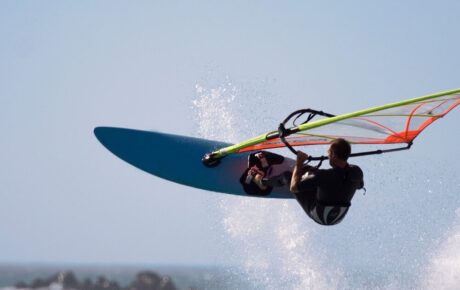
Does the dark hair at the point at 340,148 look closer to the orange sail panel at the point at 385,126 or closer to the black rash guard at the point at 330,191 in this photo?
the black rash guard at the point at 330,191

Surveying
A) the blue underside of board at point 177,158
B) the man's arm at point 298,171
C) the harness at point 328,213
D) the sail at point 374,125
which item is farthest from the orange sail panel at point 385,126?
the harness at point 328,213

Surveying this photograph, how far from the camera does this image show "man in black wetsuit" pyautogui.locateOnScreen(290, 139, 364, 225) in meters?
8.32

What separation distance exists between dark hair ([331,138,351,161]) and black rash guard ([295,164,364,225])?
6.2 inches

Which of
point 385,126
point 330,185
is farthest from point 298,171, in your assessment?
point 385,126

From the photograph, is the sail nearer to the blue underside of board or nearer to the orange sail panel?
the orange sail panel

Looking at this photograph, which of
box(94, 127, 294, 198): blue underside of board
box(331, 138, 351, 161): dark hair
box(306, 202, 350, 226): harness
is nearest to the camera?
box(331, 138, 351, 161): dark hair

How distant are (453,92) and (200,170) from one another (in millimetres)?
3520

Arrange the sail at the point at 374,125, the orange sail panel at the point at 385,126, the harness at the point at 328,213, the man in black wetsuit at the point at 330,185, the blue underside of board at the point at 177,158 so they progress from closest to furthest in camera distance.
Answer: the man in black wetsuit at the point at 330,185
the harness at the point at 328,213
the sail at the point at 374,125
the orange sail panel at the point at 385,126
the blue underside of board at the point at 177,158

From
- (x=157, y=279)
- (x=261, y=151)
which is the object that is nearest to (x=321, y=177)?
(x=261, y=151)

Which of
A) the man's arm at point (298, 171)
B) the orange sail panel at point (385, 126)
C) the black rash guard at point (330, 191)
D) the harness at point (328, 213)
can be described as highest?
the orange sail panel at point (385, 126)

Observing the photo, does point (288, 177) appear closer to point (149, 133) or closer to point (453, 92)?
point (453, 92)

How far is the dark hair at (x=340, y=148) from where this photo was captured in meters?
8.21

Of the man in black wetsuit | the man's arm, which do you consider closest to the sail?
the man's arm

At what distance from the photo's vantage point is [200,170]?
36.2 ft
